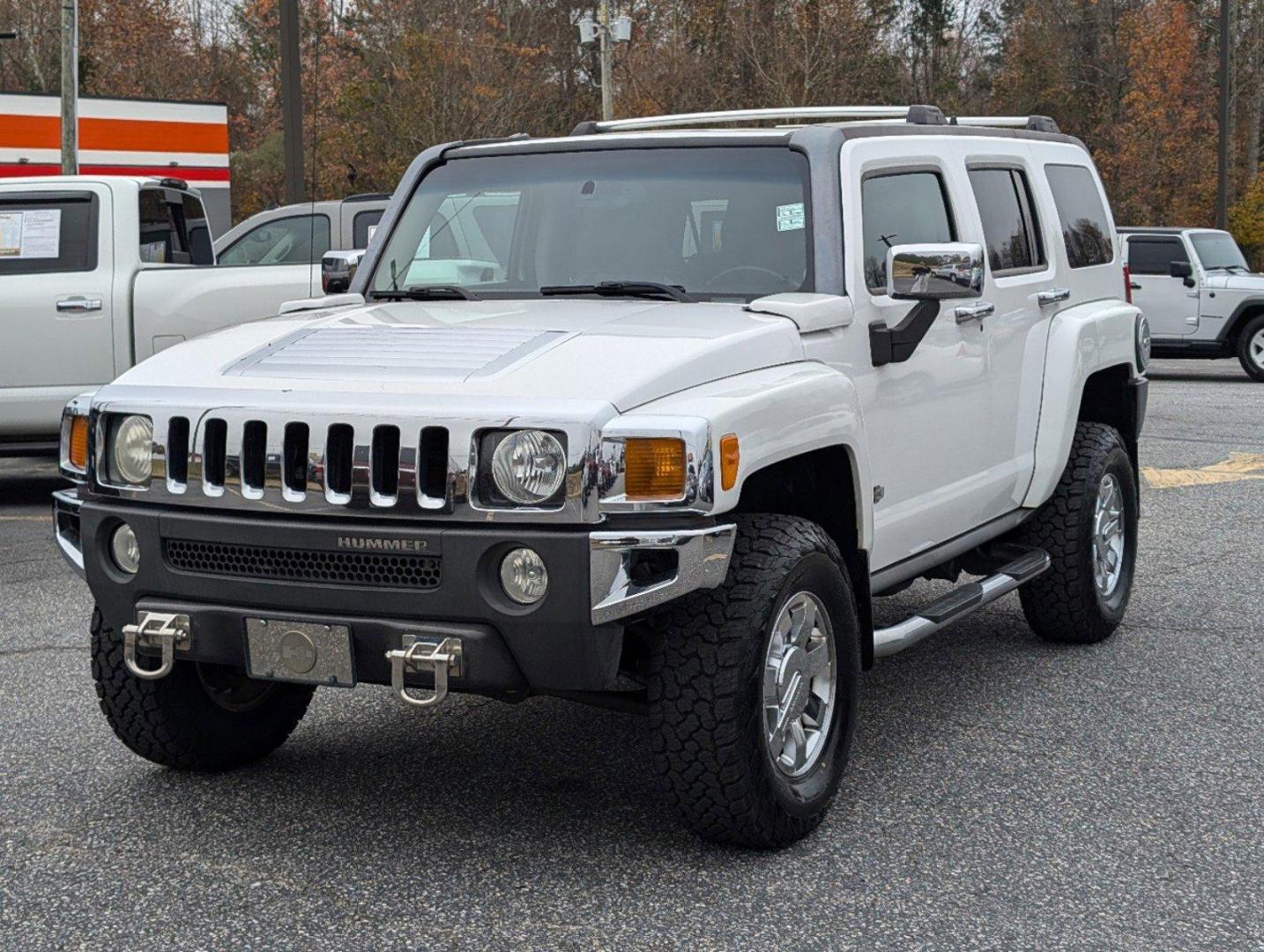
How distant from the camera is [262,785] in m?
4.79

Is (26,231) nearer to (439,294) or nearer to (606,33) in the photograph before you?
(439,294)

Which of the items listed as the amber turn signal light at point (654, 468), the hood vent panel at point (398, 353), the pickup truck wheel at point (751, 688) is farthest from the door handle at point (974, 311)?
the amber turn signal light at point (654, 468)

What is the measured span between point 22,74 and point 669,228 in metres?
45.8

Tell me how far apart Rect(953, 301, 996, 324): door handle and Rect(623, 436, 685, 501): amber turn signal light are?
6.52 feet

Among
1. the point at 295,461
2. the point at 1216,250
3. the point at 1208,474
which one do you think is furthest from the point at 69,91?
the point at 295,461

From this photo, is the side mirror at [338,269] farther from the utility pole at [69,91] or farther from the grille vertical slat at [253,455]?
the utility pole at [69,91]

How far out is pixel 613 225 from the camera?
5180 millimetres

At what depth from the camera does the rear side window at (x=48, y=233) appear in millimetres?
10398

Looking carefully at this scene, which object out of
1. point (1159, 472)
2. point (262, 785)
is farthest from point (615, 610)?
point (1159, 472)

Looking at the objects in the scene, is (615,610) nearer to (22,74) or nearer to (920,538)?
(920,538)

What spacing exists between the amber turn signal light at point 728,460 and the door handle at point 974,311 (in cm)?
179

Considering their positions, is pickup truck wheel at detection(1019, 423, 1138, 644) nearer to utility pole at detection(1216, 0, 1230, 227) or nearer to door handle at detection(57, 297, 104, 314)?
door handle at detection(57, 297, 104, 314)

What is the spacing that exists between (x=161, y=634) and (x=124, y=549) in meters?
0.27

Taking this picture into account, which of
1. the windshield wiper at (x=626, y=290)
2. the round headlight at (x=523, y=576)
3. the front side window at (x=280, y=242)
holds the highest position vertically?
the front side window at (x=280, y=242)
